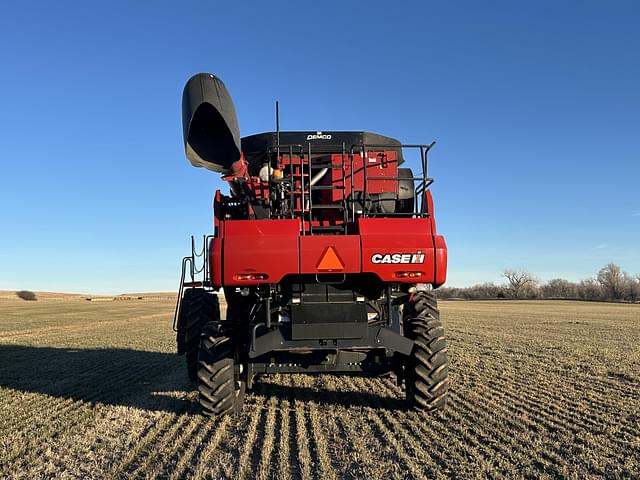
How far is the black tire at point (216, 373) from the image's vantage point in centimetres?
627

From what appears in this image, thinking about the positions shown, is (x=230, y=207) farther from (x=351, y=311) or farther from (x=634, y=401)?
(x=634, y=401)

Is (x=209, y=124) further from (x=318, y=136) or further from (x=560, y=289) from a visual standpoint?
(x=560, y=289)

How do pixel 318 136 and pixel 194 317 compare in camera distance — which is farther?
pixel 194 317

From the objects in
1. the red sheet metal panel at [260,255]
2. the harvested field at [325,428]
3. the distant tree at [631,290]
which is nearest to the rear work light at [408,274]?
the red sheet metal panel at [260,255]

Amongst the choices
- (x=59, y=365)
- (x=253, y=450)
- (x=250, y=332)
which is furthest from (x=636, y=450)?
(x=59, y=365)

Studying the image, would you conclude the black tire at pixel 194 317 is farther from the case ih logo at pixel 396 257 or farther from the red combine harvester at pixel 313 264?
the case ih logo at pixel 396 257

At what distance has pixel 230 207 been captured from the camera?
7.40 meters

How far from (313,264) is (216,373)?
1.86 meters

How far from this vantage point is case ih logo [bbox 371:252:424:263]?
5.86m

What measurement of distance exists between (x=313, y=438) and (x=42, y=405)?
14.6 ft

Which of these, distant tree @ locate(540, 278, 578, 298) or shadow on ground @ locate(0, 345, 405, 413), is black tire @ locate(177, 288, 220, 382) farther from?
distant tree @ locate(540, 278, 578, 298)

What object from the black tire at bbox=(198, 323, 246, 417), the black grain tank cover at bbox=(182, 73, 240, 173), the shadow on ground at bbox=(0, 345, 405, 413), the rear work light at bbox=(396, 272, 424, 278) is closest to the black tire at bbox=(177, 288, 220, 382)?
the shadow on ground at bbox=(0, 345, 405, 413)

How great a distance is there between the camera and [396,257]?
5863mm

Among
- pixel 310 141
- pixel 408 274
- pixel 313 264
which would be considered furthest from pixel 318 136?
pixel 408 274
